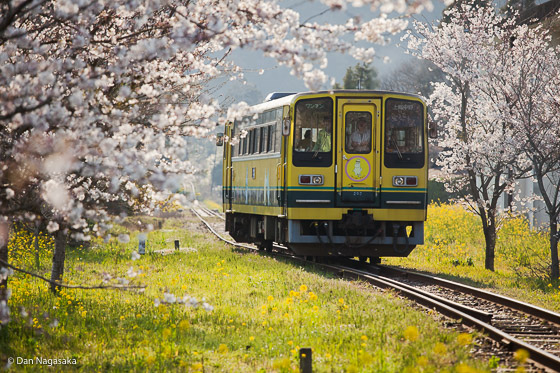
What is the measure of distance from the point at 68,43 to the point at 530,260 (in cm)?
1445

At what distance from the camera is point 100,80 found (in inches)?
217

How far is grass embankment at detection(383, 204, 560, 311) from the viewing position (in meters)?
12.8

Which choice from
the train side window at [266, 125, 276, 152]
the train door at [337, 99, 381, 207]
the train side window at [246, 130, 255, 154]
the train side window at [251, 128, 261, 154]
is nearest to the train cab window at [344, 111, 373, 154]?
the train door at [337, 99, 381, 207]

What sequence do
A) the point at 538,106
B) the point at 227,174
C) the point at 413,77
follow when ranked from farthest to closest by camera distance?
the point at 413,77
the point at 227,174
the point at 538,106

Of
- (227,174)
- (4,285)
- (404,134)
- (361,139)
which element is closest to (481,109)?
(404,134)

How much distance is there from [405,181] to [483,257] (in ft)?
20.8

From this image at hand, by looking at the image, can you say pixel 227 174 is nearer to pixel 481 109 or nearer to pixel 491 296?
pixel 481 109

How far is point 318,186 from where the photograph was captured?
13.9 meters

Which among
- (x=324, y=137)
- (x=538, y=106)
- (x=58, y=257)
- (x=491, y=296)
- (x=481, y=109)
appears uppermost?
(x=481, y=109)

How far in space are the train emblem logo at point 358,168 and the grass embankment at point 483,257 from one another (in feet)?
8.42

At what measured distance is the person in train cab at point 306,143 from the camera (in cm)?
1397

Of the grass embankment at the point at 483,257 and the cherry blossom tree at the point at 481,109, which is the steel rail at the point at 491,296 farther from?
the cherry blossom tree at the point at 481,109

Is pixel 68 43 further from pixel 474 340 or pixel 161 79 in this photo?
pixel 474 340

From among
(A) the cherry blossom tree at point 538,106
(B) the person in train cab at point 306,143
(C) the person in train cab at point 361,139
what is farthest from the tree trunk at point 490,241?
(B) the person in train cab at point 306,143
